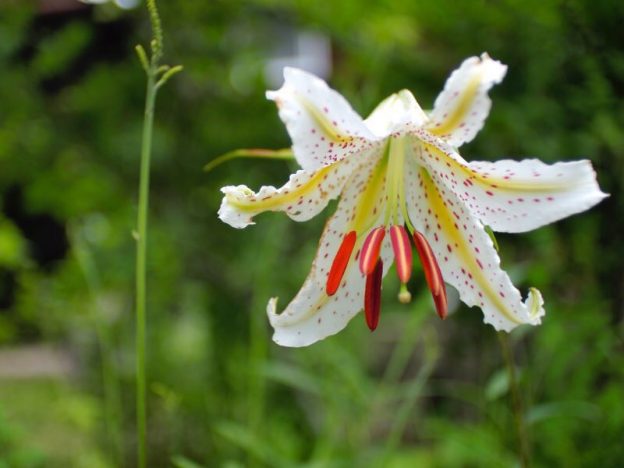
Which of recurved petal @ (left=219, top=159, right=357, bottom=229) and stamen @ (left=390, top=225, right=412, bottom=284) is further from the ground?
recurved petal @ (left=219, top=159, right=357, bottom=229)

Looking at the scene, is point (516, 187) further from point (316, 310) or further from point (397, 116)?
point (316, 310)

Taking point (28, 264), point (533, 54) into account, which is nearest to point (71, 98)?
point (28, 264)

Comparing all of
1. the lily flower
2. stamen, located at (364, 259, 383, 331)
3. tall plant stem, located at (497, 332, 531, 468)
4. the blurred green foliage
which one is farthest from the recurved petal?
the blurred green foliage

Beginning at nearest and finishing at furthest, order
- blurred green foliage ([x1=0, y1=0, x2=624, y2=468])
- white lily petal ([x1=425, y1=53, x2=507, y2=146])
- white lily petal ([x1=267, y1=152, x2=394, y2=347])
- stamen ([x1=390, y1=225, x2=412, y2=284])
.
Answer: white lily petal ([x1=425, y1=53, x2=507, y2=146])
stamen ([x1=390, y1=225, x2=412, y2=284])
white lily petal ([x1=267, y1=152, x2=394, y2=347])
blurred green foliage ([x1=0, y1=0, x2=624, y2=468])

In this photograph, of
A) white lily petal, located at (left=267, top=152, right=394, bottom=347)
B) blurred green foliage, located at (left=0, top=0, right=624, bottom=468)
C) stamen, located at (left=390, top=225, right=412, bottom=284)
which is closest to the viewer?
stamen, located at (left=390, top=225, right=412, bottom=284)

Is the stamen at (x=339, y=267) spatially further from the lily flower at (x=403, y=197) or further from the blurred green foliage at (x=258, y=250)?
the blurred green foliage at (x=258, y=250)

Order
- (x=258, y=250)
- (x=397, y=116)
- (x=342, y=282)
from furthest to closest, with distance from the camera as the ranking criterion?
(x=258, y=250) → (x=342, y=282) → (x=397, y=116)

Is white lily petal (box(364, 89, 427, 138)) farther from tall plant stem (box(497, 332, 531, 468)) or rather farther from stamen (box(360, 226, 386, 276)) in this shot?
tall plant stem (box(497, 332, 531, 468))

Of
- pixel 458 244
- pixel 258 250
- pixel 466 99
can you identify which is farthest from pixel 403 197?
pixel 258 250
